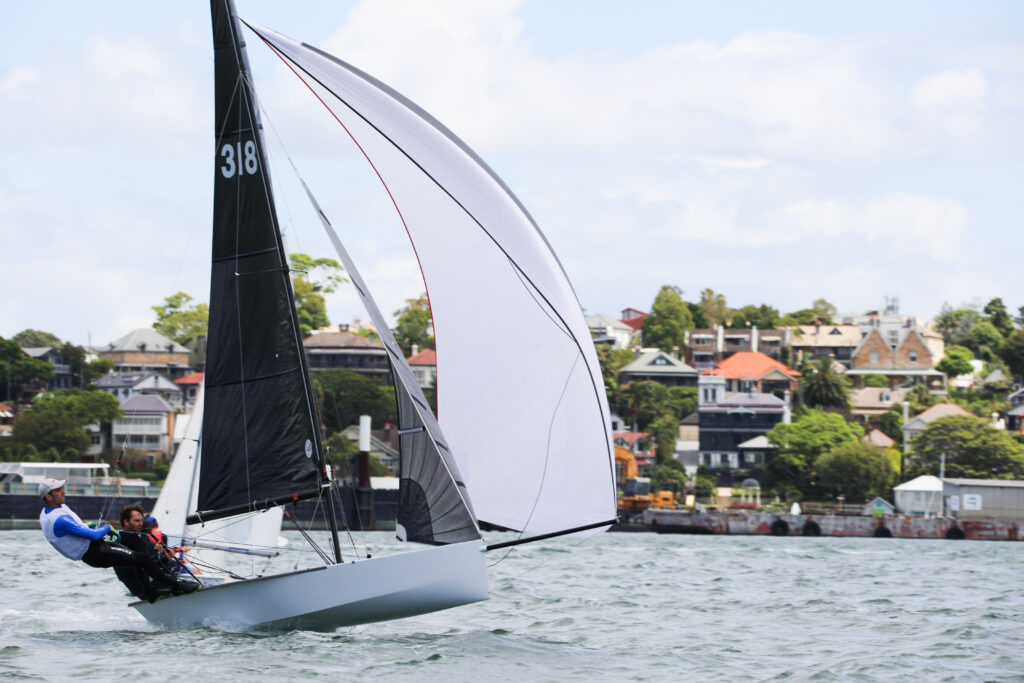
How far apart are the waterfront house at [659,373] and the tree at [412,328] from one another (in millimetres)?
22787

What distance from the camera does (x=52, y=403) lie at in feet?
230

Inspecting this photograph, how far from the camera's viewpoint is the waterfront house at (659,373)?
90.1 metres

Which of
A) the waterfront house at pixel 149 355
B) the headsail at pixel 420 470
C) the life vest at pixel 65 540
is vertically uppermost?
the waterfront house at pixel 149 355

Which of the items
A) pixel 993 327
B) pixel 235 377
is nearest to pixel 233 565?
pixel 235 377

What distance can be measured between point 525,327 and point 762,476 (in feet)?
187

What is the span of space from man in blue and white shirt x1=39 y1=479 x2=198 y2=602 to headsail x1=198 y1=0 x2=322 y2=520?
1.02 meters

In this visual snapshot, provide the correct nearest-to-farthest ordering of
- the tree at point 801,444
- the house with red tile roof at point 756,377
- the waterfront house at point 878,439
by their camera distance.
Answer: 1. the tree at point 801,444
2. the waterfront house at point 878,439
3. the house with red tile roof at point 756,377

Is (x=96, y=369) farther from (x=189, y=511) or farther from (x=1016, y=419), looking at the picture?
(x=189, y=511)

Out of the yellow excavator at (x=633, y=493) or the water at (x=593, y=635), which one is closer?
the water at (x=593, y=635)

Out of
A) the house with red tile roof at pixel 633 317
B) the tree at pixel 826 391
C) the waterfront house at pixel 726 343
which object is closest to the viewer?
the tree at pixel 826 391

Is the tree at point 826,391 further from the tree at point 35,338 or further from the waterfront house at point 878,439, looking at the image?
the tree at point 35,338

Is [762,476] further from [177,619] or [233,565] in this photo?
[177,619]

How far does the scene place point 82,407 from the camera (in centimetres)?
6988

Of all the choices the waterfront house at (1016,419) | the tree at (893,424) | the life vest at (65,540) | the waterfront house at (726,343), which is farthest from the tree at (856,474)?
the life vest at (65,540)
